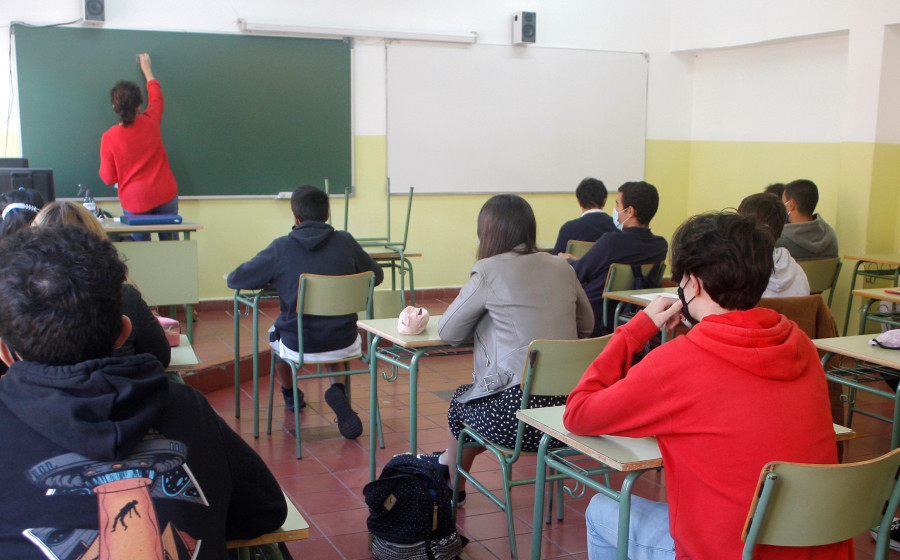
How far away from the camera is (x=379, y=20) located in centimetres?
678

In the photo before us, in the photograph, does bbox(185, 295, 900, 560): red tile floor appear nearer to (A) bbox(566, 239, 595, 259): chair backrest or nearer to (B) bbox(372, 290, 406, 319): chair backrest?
(B) bbox(372, 290, 406, 319): chair backrest

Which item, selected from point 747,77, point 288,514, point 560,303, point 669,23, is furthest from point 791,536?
point 669,23

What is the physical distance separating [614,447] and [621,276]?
8.38 feet

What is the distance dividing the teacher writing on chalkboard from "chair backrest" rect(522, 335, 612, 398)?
3.84 metres

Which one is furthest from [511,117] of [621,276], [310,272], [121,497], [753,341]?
[121,497]

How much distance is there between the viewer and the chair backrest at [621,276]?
13.9 feet

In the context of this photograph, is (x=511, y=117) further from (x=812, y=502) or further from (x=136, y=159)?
(x=812, y=502)

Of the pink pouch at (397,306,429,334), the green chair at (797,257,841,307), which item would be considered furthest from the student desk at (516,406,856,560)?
the green chair at (797,257,841,307)

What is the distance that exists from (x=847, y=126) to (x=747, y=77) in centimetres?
147

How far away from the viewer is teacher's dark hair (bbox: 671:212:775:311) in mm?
1643

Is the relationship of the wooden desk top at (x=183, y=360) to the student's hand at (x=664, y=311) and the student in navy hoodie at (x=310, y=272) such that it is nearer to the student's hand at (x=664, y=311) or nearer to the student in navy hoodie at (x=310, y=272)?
the student in navy hoodie at (x=310, y=272)

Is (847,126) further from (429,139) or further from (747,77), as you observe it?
(429,139)

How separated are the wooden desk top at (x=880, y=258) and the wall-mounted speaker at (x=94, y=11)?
18.1ft

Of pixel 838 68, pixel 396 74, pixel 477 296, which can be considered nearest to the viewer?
pixel 477 296
